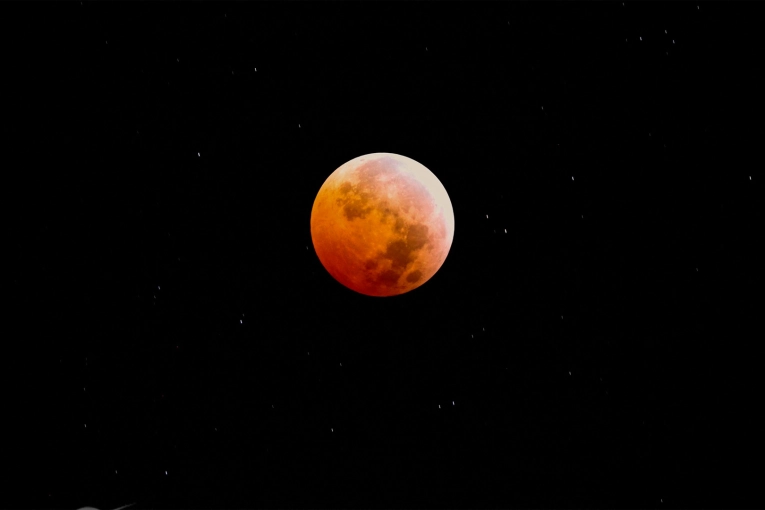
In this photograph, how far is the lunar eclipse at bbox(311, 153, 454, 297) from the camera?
538 centimetres

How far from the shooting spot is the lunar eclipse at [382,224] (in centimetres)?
538

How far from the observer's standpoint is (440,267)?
237 inches

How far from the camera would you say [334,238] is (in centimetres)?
555

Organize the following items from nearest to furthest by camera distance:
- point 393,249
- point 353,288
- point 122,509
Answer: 1. point 122,509
2. point 393,249
3. point 353,288

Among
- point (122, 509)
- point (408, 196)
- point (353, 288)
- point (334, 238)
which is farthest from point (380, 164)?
point (122, 509)

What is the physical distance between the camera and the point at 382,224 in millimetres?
5355

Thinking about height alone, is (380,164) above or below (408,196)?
above

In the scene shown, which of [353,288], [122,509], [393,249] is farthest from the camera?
[353,288]

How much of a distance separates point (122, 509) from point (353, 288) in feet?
8.27

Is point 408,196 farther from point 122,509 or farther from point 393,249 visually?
point 122,509

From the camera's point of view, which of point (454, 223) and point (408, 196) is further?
point (454, 223)

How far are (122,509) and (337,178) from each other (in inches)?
Result: 121

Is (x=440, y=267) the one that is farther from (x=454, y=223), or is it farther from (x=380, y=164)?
(x=380, y=164)

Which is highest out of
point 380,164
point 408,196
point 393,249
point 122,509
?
point 380,164
